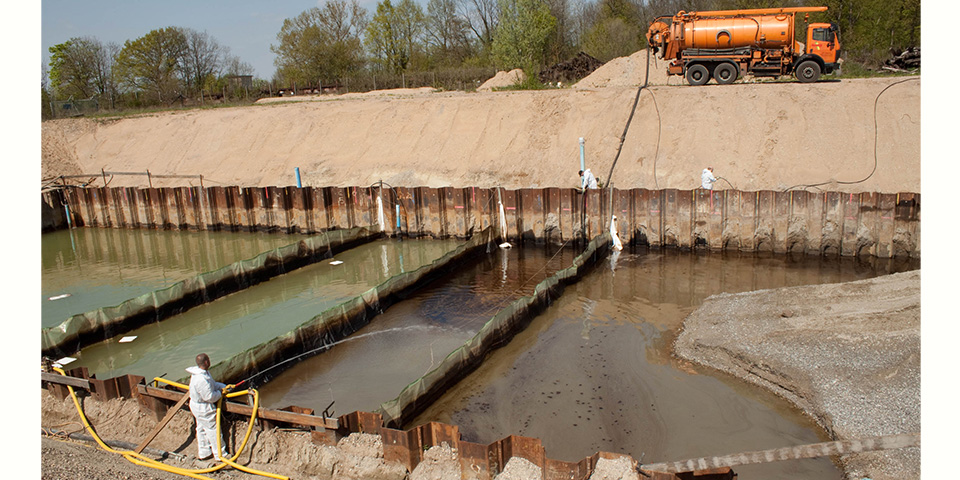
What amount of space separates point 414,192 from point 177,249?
27.5ft

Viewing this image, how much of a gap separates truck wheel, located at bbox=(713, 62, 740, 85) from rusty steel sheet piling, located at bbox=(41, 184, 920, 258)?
9737mm

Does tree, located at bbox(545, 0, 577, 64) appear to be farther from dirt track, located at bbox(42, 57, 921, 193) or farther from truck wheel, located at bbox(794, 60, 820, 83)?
truck wheel, located at bbox(794, 60, 820, 83)

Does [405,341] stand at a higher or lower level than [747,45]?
lower

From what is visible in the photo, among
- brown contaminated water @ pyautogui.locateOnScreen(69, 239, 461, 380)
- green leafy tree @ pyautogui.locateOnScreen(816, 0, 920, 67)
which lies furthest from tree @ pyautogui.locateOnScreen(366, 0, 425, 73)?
brown contaminated water @ pyautogui.locateOnScreen(69, 239, 461, 380)

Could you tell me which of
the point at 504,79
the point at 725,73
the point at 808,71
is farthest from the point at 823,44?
the point at 504,79

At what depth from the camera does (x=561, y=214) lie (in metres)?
18.4

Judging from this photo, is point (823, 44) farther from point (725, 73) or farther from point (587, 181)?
point (587, 181)

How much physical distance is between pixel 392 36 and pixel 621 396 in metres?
54.9

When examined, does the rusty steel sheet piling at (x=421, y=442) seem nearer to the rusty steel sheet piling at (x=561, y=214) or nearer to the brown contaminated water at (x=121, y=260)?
the brown contaminated water at (x=121, y=260)

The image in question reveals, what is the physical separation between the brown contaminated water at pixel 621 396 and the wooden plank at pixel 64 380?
4860 millimetres

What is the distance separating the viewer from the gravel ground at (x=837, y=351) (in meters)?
7.80

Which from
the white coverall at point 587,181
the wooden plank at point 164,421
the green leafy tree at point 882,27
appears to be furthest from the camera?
the green leafy tree at point 882,27

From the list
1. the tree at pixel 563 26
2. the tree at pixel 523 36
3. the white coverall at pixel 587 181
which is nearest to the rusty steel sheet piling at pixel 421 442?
the white coverall at pixel 587 181

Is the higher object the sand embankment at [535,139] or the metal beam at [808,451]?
the sand embankment at [535,139]
